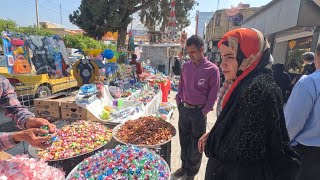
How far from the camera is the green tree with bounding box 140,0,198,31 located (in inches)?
656

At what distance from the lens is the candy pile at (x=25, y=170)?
1.43 metres

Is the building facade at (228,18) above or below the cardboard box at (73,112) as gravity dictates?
above

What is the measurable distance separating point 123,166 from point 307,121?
1647 mm

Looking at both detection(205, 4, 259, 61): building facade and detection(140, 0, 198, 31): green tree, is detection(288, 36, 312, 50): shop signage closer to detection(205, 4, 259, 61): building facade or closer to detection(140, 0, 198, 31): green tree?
detection(140, 0, 198, 31): green tree

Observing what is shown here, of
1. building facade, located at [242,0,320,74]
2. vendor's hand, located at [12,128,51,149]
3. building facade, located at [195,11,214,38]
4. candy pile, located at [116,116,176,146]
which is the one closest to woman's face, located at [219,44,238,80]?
candy pile, located at [116,116,176,146]

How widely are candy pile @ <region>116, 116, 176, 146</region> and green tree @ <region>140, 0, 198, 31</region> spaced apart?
14529mm

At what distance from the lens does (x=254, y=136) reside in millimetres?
1297

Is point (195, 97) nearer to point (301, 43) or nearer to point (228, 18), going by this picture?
point (301, 43)

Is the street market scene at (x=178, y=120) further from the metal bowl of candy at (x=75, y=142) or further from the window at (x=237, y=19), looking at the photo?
the window at (x=237, y=19)

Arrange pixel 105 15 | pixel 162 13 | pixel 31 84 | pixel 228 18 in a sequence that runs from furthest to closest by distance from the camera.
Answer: pixel 228 18, pixel 162 13, pixel 105 15, pixel 31 84

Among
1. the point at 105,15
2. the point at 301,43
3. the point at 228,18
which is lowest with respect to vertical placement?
the point at 301,43

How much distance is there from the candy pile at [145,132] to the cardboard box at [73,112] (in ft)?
1.84

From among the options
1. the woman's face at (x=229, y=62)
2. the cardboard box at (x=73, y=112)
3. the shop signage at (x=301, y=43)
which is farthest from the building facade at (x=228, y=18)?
the woman's face at (x=229, y=62)

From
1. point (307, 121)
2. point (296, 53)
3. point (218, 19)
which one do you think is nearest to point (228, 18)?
point (218, 19)
